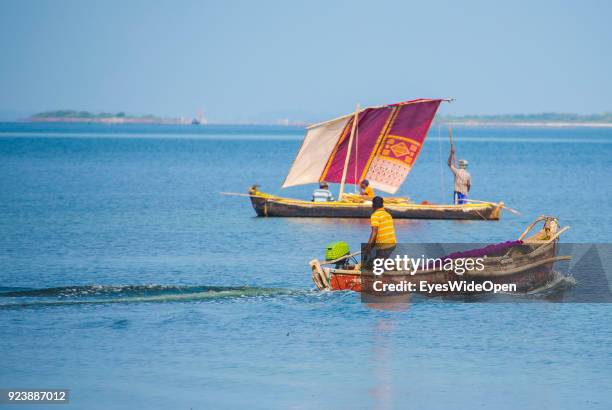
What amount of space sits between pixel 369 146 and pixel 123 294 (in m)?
19.6

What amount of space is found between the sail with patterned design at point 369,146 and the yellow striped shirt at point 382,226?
1838cm

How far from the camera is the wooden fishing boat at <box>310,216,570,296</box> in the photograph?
21.9 meters

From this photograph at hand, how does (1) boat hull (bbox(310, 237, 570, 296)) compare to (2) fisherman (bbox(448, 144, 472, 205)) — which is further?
(2) fisherman (bbox(448, 144, 472, 205))

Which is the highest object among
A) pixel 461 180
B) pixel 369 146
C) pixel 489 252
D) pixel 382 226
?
pixel 369 146

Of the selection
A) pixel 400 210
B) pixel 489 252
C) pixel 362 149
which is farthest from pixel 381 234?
pixel 362 149

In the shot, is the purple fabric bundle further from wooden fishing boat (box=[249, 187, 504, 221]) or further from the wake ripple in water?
wooden fishing boat (box=[249, 187, 504, 221])

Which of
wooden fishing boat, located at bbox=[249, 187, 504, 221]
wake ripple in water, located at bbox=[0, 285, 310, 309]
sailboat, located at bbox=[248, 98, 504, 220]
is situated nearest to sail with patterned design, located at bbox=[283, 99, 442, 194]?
sailboat, located at bbox=[248, 98, 504, 220]

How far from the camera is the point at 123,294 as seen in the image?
23.0 metres

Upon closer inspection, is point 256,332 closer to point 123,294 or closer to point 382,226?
point 382,226

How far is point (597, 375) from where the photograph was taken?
56.1 ft

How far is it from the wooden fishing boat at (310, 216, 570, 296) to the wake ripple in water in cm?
116

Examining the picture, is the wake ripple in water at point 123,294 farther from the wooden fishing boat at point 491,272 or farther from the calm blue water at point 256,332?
the wooden fishing boat at point 491,272

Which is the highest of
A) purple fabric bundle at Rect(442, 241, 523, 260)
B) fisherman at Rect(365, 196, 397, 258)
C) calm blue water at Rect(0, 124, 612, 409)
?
fisherman at Rect(365, 196, 397, 258)

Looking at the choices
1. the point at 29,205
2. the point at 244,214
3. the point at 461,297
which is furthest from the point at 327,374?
the point at 29,205
